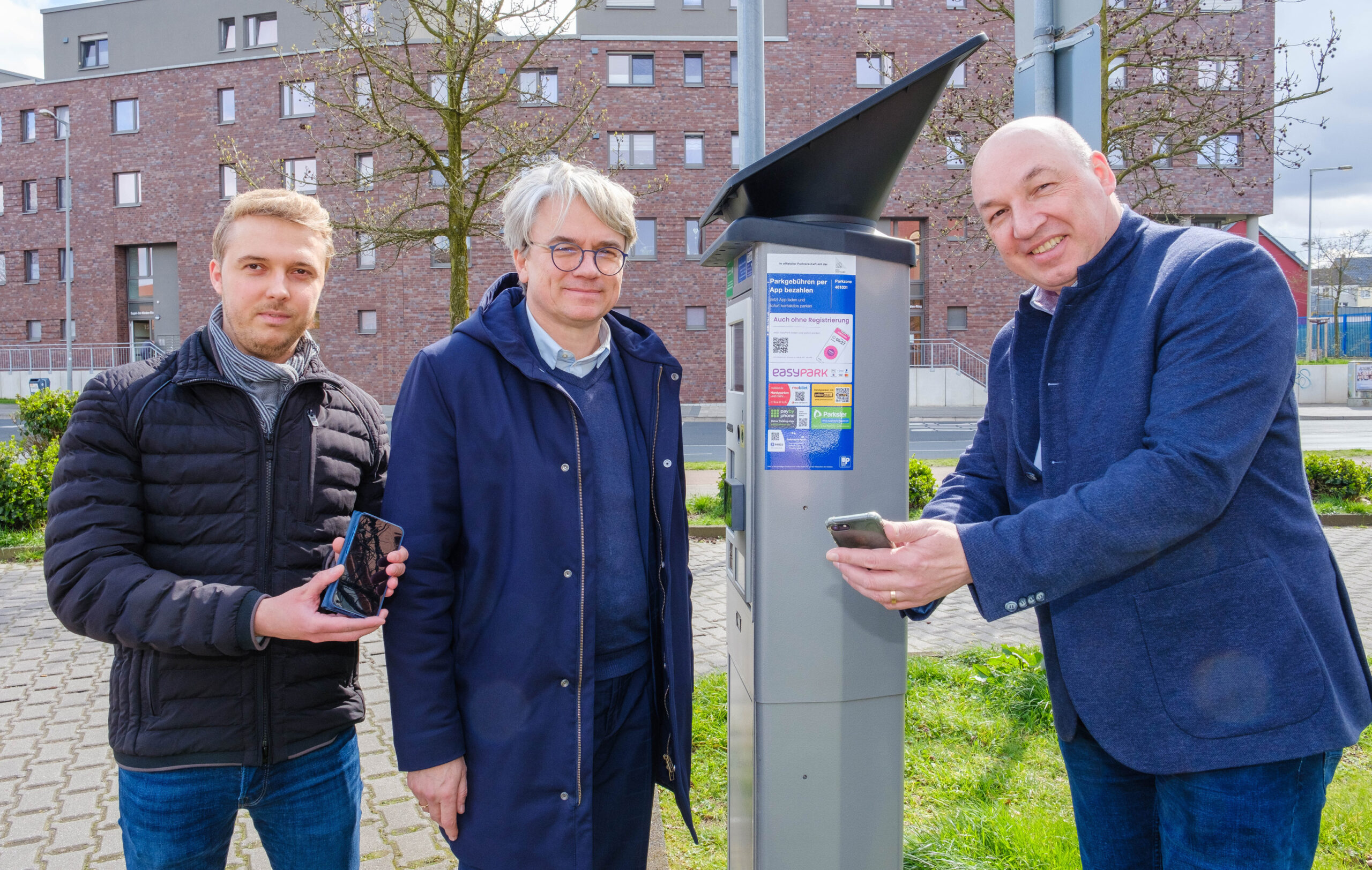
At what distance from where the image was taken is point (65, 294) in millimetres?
31906

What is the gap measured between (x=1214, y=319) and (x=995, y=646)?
4030 millimetres

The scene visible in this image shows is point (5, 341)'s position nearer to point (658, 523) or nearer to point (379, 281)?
point (379, 281)

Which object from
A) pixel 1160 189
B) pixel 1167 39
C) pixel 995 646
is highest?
pixel 1167 39

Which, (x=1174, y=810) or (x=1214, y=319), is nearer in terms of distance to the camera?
(x=1214, y=319)

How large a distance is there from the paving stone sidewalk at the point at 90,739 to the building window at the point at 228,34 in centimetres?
3031

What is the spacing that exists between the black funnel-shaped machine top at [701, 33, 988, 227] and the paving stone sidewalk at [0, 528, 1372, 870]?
8.41ft

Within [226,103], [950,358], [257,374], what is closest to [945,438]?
[950,358]

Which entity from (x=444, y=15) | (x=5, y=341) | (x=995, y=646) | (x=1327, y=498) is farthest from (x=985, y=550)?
(x=5, y=341)

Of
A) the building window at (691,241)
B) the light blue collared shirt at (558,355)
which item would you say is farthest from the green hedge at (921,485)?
the building window at (691,241)

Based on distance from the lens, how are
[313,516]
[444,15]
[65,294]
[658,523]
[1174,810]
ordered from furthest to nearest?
[65,294] < [444,15] < [658,523] < [313,516] < [1174,810]

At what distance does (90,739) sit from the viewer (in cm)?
421

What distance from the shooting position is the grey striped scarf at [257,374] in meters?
1.92

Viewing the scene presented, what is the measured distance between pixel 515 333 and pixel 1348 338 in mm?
43589

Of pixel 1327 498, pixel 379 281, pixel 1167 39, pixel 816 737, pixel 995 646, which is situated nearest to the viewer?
pixel 816 737
